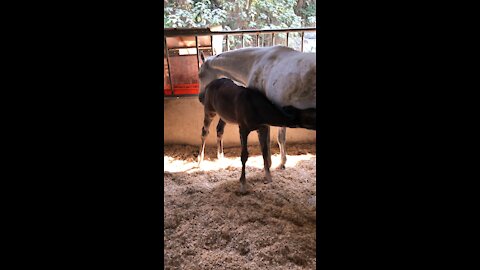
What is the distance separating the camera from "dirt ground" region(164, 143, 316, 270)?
178cm

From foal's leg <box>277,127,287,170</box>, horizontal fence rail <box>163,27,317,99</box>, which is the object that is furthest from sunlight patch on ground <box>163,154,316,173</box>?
horizontal fence rail <box>163,27,317,99</box>

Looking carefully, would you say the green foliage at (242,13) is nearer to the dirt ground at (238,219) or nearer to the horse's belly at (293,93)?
the dirt ground at (238,219)

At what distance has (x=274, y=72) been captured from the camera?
278 cm

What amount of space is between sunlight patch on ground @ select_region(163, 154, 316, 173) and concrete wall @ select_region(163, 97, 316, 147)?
549mm

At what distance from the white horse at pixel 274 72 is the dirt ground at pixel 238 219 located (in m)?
0.86

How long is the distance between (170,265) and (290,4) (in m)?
9.41

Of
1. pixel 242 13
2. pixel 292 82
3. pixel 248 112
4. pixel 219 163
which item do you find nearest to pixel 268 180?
pixel 248 112

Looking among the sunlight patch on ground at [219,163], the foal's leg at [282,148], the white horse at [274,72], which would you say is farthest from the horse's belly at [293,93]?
the sunlight patch on ground at [219,163]

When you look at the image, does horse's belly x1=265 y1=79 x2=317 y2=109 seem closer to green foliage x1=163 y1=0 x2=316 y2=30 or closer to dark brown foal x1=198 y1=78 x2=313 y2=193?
dark brown foal x1=198 y1=78 x2=313 y2=193

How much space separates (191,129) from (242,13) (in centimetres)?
584
